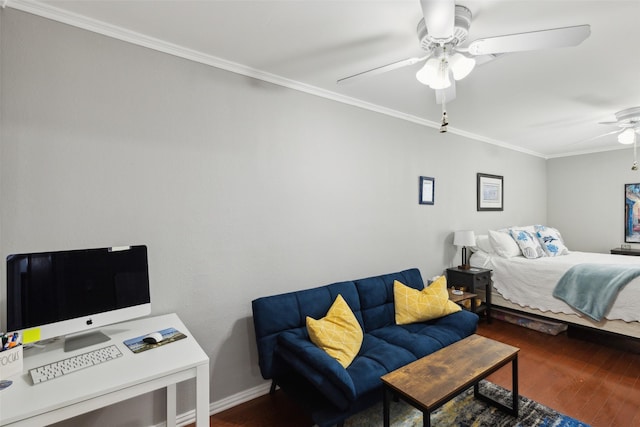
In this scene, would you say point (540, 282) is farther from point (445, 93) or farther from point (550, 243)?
point (445, 93)

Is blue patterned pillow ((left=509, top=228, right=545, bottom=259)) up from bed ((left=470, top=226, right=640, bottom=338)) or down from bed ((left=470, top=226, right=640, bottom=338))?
up

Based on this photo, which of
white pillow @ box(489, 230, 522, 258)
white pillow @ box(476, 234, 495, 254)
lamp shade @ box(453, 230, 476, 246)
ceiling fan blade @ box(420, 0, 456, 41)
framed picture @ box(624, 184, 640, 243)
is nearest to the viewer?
ceiling fan blade @ box(420, 0, 456, 41)

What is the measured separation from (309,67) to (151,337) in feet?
6.61

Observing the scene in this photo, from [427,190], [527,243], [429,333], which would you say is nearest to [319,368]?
[429,333]

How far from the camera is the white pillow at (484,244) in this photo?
403cm

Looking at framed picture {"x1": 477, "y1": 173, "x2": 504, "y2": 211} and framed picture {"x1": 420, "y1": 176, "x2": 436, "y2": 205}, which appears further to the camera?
framed picture {"x1": 477, "y1": 173, "x2": 504, "y2": 211}

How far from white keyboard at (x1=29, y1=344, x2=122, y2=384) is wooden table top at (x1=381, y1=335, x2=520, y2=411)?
1.42 metres

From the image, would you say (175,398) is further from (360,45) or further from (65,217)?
(360,45)

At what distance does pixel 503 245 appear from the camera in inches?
155

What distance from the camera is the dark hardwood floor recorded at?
2072 mm

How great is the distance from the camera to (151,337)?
1.55 metres

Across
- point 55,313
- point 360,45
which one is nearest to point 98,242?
point 55,313

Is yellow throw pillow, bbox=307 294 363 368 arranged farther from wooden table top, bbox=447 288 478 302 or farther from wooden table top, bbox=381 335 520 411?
wooden table top, bbox=447 288 478 302

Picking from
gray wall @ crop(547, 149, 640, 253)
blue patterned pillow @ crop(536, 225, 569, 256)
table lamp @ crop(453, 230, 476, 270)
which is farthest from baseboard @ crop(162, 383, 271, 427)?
gray wall @ crop(547, 149, 640, 253)
